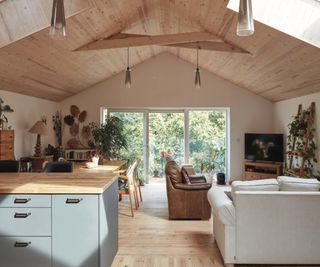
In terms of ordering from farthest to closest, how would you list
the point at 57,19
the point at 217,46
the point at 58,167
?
the point at 217,46
the point at 58,167
the point at 57,19

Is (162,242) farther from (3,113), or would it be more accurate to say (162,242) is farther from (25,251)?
(3,113)

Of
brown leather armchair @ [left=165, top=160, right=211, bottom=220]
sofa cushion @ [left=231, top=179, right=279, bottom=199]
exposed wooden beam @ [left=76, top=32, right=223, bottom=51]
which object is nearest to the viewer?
sofa cushion @ [left=231, top=179, right=279, bottom=199]

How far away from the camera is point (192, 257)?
3.27m

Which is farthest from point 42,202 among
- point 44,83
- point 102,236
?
point 44,83

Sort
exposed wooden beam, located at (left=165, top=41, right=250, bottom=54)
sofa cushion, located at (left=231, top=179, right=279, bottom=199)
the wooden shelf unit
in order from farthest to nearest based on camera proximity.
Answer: the wooden shelf unit → exposed wooden beam, located at (left=165, top=41, right=250, bottom=54) → sofa cushion, located at (left=231, top=179, right=279, bottom=199)

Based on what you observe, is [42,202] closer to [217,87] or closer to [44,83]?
[44,83]

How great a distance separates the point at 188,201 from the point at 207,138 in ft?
11.0

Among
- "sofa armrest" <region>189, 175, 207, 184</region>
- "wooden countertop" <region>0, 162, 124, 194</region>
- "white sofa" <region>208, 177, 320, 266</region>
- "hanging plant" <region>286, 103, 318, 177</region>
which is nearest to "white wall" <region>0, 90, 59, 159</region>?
"wooden countertop" <region>0, 162, 124, 194</region>

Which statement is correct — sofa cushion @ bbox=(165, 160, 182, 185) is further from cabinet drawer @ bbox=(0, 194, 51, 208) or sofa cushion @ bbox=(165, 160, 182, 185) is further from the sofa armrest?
cabinet drawer @ bbox=(0, 194, 51, 208)

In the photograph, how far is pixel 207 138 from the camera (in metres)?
7.71

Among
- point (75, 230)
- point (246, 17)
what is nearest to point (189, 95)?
point (75, 230)

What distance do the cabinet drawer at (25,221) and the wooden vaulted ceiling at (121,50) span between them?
6.89ft

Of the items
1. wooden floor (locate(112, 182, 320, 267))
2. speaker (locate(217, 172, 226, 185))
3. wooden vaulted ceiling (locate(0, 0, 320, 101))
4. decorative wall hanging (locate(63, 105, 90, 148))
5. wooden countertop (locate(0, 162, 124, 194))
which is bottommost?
wooden floor (locate(112, 182, 320, 267))

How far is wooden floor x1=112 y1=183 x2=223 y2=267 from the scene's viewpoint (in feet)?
10.4
